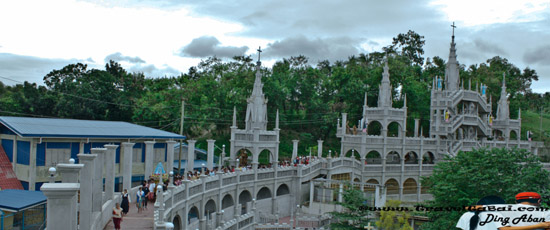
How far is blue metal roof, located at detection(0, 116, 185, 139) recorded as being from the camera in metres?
31.8

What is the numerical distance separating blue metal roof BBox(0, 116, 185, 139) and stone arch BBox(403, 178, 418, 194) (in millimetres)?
27592

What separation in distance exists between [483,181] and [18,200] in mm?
24344

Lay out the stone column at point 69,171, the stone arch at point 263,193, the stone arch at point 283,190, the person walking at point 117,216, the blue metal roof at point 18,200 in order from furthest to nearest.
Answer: the stone arch at point 283,190 < the stone arch at point 263,193 < the blue metal roof at point 18,200 < the person walking at point 117,216 < the stone column at point 69,171

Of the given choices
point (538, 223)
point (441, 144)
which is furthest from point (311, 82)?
point (538, 223)

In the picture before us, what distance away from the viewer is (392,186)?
53219mm

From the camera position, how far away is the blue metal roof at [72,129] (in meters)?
31.8

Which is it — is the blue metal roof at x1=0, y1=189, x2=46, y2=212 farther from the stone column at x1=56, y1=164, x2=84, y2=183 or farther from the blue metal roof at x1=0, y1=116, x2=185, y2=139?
the blue metal roof at x1=0, y1=116, x2=185, y2=139

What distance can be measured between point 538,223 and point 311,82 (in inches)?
2446

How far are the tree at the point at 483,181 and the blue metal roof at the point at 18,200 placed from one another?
20806mm

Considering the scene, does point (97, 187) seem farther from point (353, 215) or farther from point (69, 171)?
point (353, 215)

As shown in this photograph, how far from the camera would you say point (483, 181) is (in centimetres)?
2808

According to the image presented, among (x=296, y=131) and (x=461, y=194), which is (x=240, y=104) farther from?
(x=461, y=194)

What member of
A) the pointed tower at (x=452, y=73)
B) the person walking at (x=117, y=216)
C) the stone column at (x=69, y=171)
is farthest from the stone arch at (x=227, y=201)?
the pointed tower at (x=452, y=73)

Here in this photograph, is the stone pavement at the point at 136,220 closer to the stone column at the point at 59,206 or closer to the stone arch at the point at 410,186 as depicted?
the stone column at the point at 59,206
